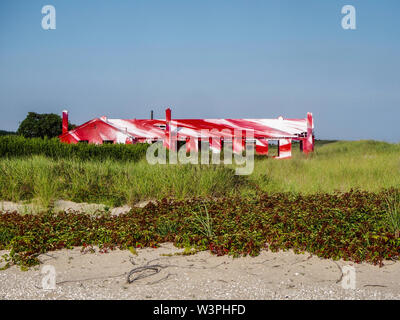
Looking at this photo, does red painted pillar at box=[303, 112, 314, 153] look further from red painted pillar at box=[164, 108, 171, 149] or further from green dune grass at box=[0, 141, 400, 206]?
green dune grass at box=[0, 141, 400, 206]

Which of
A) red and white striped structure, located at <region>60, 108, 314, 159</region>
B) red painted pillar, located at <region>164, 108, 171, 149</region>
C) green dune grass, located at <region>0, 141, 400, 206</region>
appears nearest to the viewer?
green dune grass, located at <region>0, 141, 400, 206</region>

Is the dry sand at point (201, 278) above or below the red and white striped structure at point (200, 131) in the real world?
below

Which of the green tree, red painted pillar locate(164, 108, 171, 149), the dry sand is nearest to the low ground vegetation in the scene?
the dry sand

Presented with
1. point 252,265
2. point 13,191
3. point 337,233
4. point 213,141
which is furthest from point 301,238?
point 213,141

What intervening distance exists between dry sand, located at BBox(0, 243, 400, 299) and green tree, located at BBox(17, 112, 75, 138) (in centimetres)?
2836

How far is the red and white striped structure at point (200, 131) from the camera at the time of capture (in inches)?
830

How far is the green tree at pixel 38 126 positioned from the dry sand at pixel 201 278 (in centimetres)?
2836

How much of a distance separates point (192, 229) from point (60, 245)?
68.8 inches

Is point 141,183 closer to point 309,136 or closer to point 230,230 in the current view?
point 230,230

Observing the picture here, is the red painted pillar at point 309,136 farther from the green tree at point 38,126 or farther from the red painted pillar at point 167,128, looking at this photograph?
the green tree at point 38,126

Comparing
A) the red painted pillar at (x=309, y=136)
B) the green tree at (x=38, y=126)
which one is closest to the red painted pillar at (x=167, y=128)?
the red painted pillar at (x=309, y=136)

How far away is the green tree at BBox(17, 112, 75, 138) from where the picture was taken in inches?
1222

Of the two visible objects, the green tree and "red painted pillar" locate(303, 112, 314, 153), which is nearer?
"red painted pillar" locate(303, 112, 314, 153)
